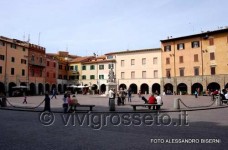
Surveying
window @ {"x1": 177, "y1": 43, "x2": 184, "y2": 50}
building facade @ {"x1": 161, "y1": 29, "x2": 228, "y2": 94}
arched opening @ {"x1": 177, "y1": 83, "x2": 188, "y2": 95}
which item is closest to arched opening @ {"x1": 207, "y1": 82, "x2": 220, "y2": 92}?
building facade @ {"x1": 161, "y1": 29, "x2": 228, "y2": 94}

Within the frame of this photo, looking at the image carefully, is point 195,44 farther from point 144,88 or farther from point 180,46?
point 144,88

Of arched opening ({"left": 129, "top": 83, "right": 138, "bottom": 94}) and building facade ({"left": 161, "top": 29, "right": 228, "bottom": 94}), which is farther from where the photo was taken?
arched opening ({"left": 129, "top": 83, "right": 138, "bottom": 94})

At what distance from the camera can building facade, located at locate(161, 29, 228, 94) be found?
4528 centimetres

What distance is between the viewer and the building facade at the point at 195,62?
45281 mm

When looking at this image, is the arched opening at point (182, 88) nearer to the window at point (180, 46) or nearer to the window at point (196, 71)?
the window at point (196, 71)

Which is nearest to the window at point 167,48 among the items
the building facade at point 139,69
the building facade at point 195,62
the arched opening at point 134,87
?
the building facade at point 195,62

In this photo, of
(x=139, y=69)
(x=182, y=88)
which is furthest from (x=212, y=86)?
(x=139, y=69)

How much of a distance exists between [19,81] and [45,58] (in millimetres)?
11606

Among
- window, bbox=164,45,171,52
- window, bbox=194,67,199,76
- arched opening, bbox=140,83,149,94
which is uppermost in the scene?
window, bbox=164,45,171,52

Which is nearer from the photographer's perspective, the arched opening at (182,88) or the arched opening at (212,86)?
the arched opening at (212,86)

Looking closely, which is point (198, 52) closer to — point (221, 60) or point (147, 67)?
point (221, 60)

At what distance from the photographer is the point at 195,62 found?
1918 inches

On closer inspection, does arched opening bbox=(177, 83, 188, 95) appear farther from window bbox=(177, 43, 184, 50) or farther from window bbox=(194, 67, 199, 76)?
window bbox=(177, 43, 184, 50)

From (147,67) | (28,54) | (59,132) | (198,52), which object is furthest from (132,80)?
(59,132)
